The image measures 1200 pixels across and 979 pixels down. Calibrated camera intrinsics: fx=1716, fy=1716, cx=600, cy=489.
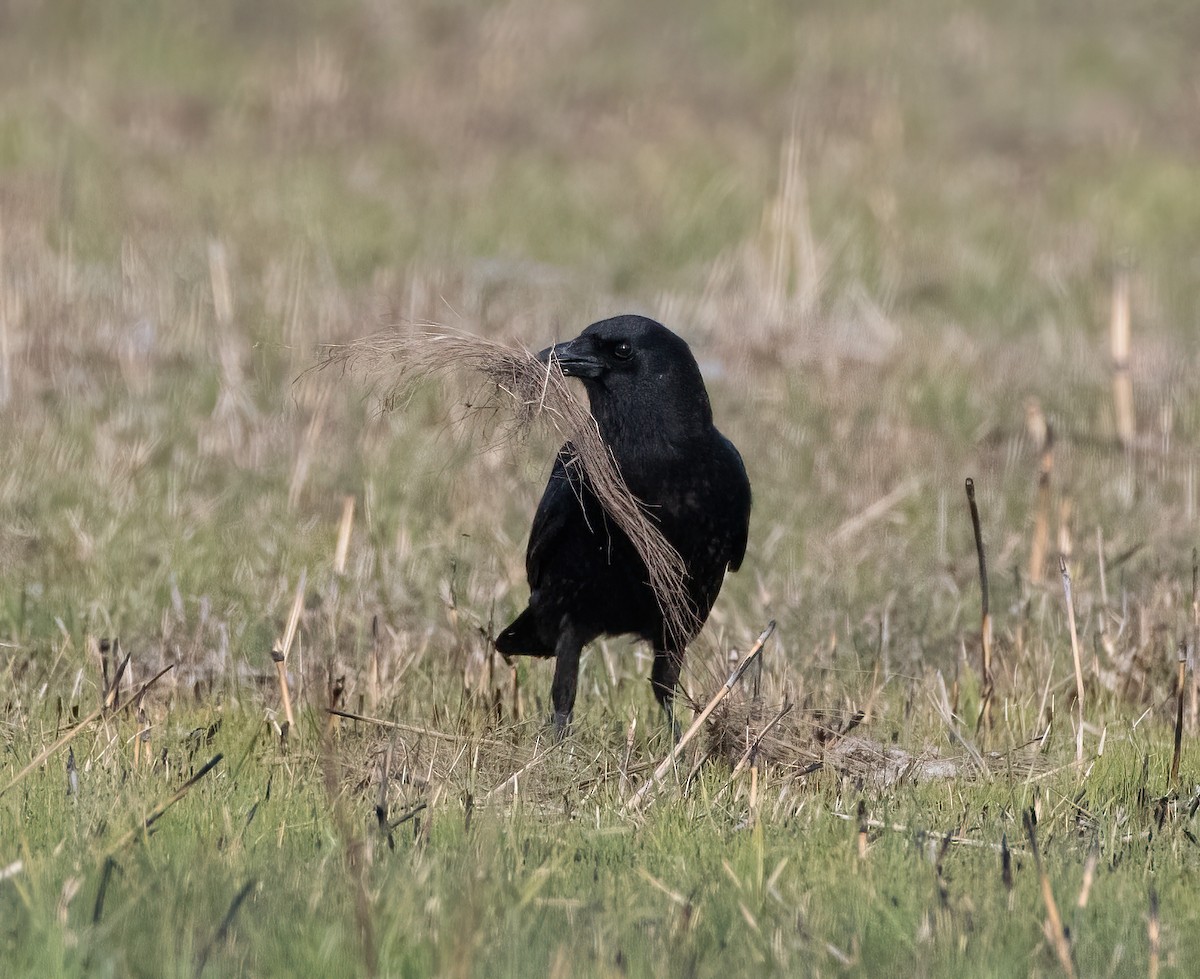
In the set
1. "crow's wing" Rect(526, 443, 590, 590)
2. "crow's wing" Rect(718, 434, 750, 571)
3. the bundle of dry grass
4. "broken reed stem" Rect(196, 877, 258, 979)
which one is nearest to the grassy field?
"broken reed stem" Rect(196, 877, 258, 979)

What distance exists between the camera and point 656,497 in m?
4.55

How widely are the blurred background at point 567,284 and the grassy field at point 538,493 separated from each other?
1.7 inches

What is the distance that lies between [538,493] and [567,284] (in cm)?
452

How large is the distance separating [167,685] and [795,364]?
5937 mm

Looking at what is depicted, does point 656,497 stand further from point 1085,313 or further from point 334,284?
point 1085,313

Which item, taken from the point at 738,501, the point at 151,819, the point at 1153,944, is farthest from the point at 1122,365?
the point at 151,819

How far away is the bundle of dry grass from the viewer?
4.15 meters

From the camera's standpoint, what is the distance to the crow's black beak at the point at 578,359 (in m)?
4.51

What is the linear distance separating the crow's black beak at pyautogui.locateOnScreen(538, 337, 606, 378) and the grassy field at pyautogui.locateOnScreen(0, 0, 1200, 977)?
50 cm

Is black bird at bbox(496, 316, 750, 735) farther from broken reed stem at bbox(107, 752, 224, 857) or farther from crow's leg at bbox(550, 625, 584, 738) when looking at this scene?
broken reed stem at bbox(107, 752, 224, 857)

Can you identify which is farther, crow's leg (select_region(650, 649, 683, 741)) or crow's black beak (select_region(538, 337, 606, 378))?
crow's leg (select_region(650, 649, 683, 741))

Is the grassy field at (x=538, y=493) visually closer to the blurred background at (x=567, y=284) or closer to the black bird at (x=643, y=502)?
the blurred background at (x=567, y=284)

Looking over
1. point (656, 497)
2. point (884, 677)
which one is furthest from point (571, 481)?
point (884, 677)

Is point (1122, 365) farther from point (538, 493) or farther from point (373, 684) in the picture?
point (373, 684)
